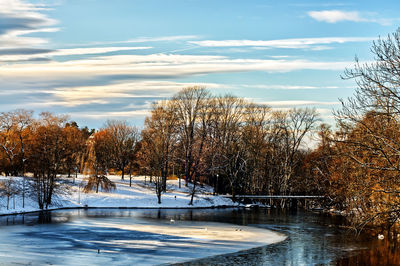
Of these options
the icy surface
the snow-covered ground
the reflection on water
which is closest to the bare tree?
the snow-covered ground

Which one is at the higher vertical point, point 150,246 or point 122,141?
point 122,141

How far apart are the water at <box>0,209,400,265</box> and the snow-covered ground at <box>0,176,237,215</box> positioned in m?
10.4

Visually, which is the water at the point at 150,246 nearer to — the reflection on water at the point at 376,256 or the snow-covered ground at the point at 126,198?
the reflection on water at the point at 376,256

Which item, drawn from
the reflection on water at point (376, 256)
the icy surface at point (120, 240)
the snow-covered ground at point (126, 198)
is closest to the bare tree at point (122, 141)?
the snow-covered ground at point (126, 198)

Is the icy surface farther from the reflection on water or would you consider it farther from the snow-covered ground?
the snow-covered ground

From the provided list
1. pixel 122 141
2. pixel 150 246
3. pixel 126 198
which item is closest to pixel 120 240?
pixel 150 246

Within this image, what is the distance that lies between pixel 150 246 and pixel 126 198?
113 ft

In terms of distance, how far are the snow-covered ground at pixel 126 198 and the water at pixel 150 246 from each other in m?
10.4

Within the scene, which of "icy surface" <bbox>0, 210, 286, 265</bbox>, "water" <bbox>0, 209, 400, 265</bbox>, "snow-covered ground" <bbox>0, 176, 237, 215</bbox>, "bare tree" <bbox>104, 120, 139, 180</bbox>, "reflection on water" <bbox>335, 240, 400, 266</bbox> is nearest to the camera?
"icy surface" <bbox>0, 210, 286, 265</bbox>

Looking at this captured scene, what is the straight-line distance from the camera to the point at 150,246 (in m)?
32.2

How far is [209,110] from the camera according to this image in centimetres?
7788

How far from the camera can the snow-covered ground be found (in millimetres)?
59031

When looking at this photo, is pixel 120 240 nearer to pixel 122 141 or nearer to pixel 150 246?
pixel 150 246

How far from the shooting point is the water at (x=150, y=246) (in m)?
27.8
